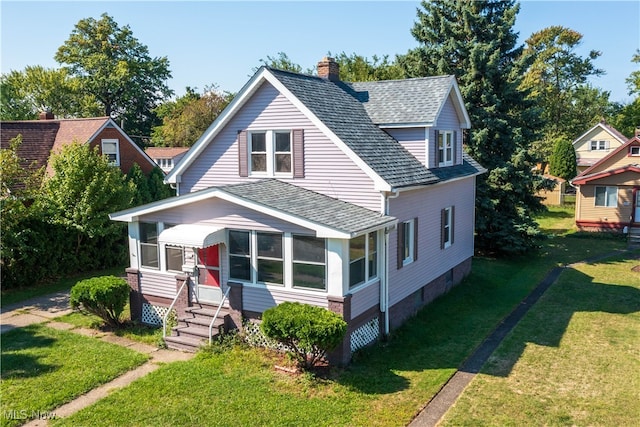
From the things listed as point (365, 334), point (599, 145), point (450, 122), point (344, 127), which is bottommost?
point (365, 334)

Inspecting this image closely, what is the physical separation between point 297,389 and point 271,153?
7.72 m

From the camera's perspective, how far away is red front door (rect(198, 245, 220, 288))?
14.8m

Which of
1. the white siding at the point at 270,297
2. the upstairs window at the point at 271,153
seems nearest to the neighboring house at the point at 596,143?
the upstairs window at the point at 271,153

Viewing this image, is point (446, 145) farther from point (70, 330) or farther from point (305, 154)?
point (70, 330)

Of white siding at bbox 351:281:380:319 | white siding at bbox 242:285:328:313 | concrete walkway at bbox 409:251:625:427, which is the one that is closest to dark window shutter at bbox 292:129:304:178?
white siding at bbox 242:285:328:313

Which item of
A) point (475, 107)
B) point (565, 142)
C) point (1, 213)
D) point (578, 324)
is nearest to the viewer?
point (578, 324)

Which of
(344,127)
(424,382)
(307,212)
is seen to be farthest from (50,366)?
(344,127)

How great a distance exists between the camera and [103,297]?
49.0 ft

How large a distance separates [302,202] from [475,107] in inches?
648

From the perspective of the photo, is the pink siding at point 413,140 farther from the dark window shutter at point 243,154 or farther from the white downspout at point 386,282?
the dark window shutter at point 243,154

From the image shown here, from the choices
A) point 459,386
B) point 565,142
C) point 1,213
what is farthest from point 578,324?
point 565,142

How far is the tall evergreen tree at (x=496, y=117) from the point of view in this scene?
87.8 ft

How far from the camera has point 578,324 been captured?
17141mm

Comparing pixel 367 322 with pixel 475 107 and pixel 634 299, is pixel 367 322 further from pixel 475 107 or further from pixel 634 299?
pixel 475 107
